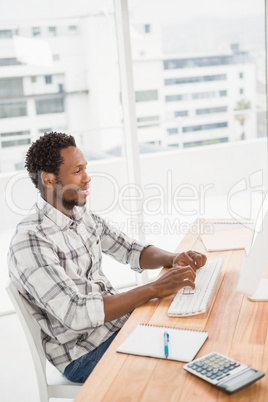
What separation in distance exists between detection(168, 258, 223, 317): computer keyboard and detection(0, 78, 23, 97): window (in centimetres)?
179

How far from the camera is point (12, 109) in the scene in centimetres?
306

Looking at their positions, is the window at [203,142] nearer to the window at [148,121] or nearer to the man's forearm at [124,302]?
the window at [148,121]

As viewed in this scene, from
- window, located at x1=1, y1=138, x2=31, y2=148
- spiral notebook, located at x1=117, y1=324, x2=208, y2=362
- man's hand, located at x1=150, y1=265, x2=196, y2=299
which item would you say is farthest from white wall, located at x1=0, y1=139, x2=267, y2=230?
spiral notebook, located at x1=117, y1=324, x2=208, y2=362

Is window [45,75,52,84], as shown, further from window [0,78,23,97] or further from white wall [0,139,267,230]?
white wall [0,139,267,230]

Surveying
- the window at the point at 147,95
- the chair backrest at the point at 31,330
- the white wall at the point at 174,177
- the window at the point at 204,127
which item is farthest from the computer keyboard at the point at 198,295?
the window at the point at 204,127

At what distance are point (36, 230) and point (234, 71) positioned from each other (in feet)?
9.22

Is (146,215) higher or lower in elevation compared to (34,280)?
lower

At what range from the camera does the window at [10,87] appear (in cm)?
302

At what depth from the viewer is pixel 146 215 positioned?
3945 millimetres

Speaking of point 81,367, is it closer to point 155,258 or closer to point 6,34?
point 155,258

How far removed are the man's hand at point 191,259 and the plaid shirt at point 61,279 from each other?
27 cm

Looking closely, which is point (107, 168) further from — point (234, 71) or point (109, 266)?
point (234, 71)

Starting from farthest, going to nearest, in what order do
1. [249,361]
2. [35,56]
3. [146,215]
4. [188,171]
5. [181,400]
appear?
[188,171], [146,215], [35,56], [249,361], [181,400]

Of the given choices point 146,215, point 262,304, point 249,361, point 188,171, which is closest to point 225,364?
point 249,361
